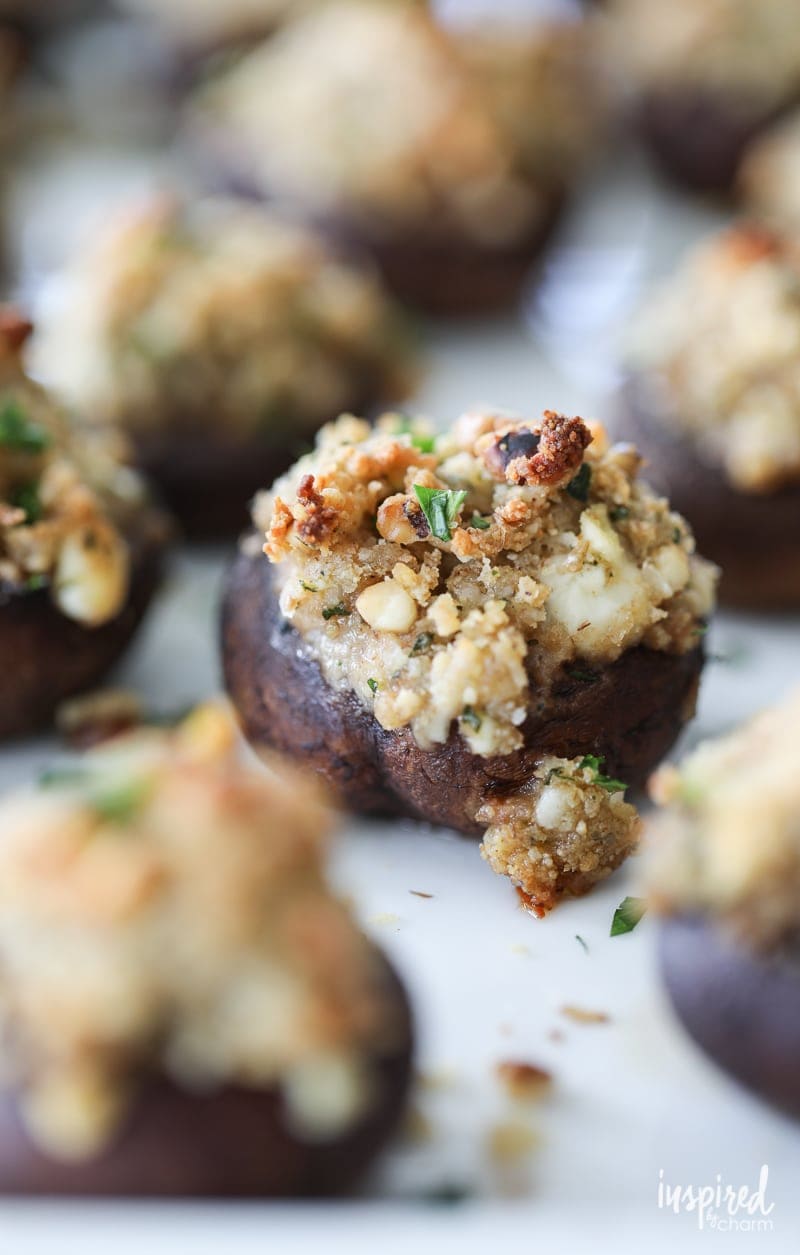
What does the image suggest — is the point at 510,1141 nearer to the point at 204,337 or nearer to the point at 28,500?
the point at 28,500

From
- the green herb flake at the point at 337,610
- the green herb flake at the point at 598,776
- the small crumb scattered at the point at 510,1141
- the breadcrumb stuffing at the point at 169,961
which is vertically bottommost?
the small crumb scattered at the point at 510,1141

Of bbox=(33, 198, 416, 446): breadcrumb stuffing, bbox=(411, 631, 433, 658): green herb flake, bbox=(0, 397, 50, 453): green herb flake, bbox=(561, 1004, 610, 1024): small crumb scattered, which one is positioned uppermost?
bbox=(33, 198, 416, 446): breadcrumb stuffing

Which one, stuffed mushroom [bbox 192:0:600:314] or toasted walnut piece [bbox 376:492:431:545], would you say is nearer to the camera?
toasted walnut piece [bbox 376:492:431:545]

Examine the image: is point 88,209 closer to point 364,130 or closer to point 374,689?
point 364,130

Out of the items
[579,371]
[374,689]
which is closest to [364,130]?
[579,371]

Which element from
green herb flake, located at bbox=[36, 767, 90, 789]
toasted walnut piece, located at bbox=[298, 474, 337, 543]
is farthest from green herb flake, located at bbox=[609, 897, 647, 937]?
green herb flake, located at bbox=[36, 767, 90, 789]

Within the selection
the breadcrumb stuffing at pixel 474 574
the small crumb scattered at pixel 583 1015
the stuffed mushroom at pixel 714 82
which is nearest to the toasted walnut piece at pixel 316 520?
the breadcrumb stuffing at pixel 474 574

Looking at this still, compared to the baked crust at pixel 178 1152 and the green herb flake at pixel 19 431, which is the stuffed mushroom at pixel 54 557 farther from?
the baked crust at pixel 178 1152

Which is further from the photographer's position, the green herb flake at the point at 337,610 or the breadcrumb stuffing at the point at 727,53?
the breadcrumb stuffing at the point at 727,53

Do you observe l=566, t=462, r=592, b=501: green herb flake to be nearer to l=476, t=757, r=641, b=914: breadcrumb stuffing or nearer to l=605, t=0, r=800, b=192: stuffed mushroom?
l=476, t=757, r=641, b=914: breadcrumb stuffing

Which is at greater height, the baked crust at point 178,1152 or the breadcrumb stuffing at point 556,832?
the breadcrumb stuffing at point 556,832
